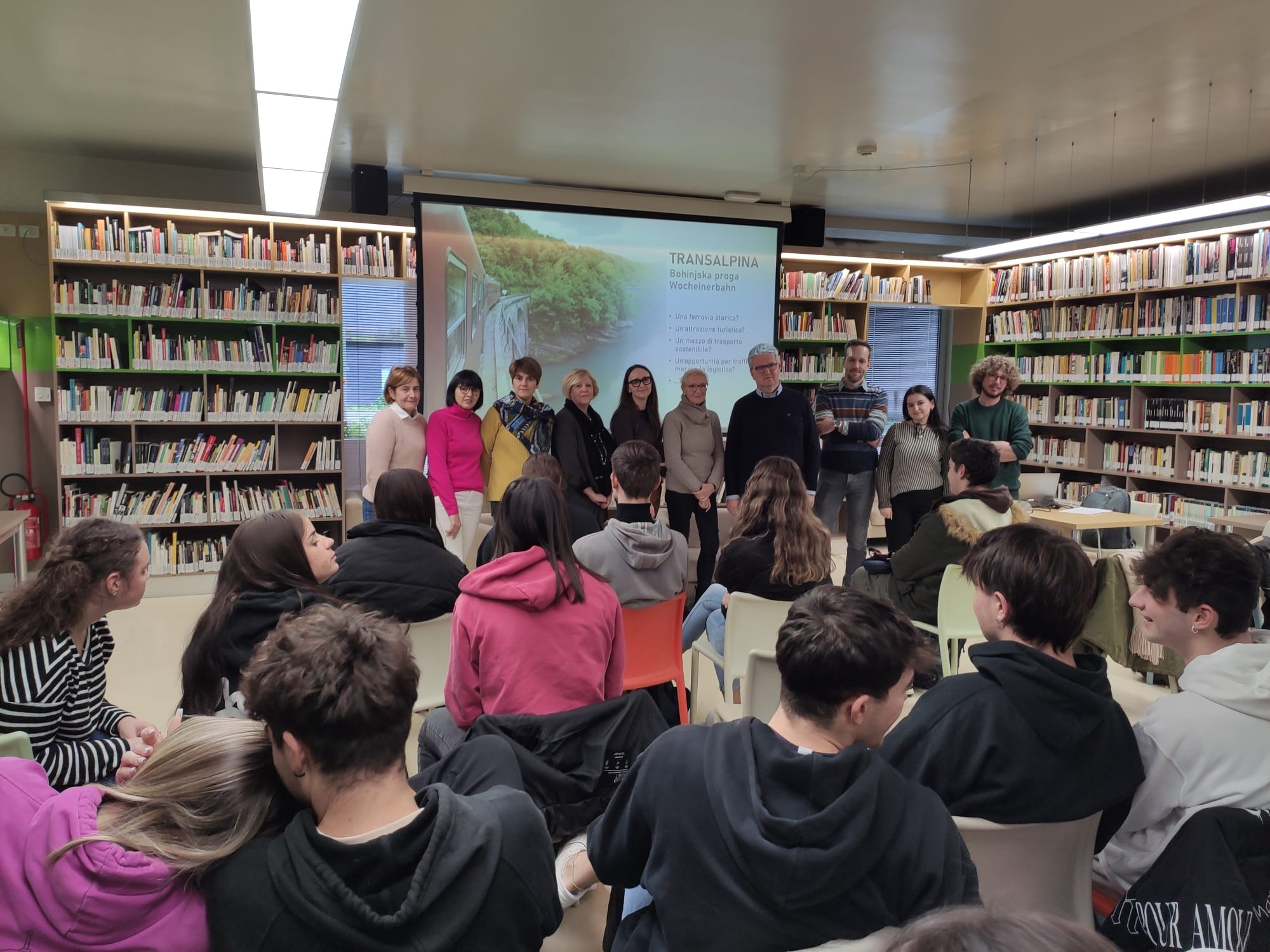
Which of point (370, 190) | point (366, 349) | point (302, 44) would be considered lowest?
point (366, 349)

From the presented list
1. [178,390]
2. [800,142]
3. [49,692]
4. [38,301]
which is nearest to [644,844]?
[49,692]

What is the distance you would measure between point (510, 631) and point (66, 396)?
524 centimetres

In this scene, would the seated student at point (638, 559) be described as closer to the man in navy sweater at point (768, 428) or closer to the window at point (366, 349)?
the man in navy sweater at point (768, 428)

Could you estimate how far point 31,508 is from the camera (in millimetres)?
6234

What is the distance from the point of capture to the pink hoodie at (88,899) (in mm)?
989

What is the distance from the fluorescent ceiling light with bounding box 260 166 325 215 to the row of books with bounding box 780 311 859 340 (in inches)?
158

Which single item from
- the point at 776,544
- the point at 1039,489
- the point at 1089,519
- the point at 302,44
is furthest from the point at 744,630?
the point at 1039,489

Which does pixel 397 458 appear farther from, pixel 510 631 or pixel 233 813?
pixel 233 813

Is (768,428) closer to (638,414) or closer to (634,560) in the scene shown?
(638,414)

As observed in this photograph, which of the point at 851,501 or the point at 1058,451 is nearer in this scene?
the point at 851,501

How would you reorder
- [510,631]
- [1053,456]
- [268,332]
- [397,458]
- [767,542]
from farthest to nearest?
[1053,456], [268,332], [397,458], [767,542], [510,631]

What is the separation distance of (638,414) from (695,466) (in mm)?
498

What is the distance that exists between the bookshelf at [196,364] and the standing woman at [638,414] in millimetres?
2312

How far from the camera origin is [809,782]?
114 cm
